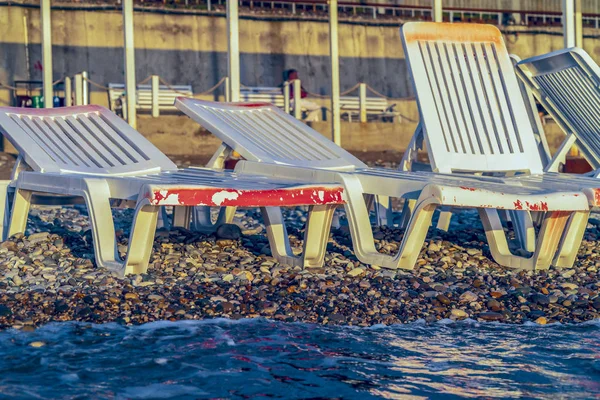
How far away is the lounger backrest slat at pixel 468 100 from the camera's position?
6230mm

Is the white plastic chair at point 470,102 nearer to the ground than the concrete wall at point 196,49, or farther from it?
nearer to the ground

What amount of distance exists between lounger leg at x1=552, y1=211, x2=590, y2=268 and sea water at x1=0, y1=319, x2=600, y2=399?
3.45 ft

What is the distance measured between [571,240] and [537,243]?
192mm

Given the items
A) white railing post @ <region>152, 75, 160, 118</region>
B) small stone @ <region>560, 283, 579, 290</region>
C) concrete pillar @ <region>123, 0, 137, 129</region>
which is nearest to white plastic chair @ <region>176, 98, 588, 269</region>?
small stone @ <region>560, 283, 579, 290</region>

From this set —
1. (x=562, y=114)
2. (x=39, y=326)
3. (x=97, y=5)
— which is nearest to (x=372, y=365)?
(x=39, y=326)

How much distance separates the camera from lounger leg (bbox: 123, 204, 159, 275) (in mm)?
4793

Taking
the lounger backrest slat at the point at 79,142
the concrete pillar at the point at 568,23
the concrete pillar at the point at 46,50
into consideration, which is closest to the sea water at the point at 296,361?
the lounger backrest slat at the point at 79,142

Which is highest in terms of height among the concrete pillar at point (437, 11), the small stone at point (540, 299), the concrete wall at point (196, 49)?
the concrete wall at point (196, 49)

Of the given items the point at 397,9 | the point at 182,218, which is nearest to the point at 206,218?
the point at 182,218

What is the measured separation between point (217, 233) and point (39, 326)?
82.9 inches

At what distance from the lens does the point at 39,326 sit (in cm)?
409

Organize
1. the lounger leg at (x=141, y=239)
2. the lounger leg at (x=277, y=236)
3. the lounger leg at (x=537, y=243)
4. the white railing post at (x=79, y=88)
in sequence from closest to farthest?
1. the lounger leg at (x=141, y=239)
2. the lounger leg at (x=537, y=243)
3. the lounger leg at (x=277, y=236)
4. the white railing post at (x=79, y=88)

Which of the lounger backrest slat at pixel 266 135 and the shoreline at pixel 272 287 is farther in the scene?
the lounger backrest slat at pixel 266 135

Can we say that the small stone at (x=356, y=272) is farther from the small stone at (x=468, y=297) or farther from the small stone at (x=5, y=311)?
the small stone at (x=5, y=311)
